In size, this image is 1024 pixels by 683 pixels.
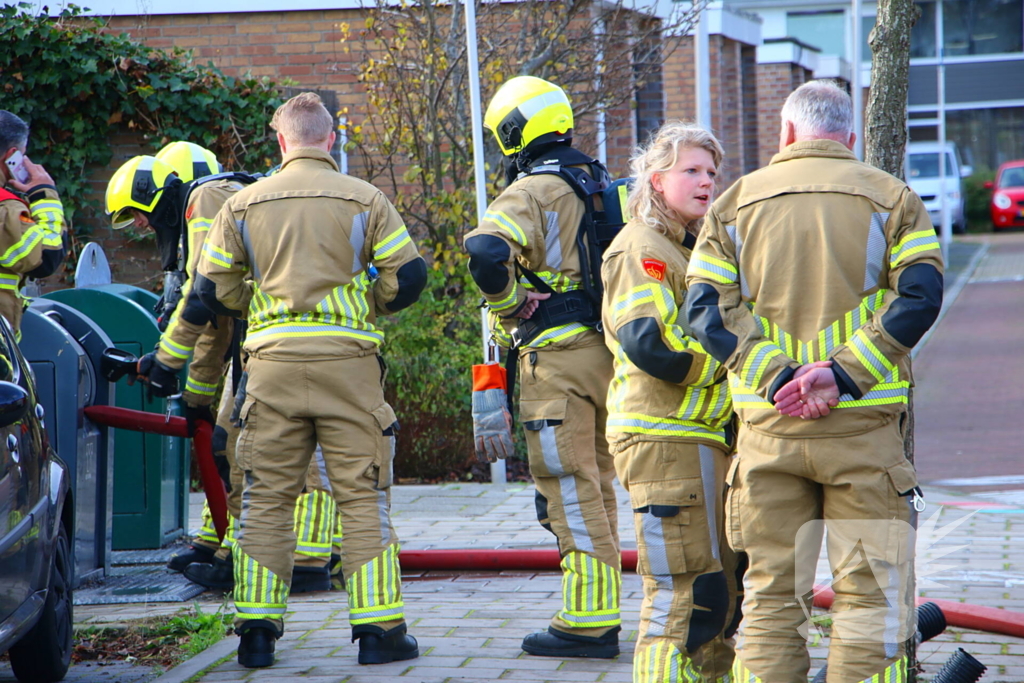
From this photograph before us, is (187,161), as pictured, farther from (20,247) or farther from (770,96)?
(770,96)

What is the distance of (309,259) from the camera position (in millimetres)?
4496

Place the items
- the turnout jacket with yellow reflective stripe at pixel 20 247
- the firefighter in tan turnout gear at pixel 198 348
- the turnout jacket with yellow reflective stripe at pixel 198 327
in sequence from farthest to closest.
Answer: the turnout jacket with yellow reflective stripe at pixel 20 247, the firefighter in tan turnout gear at pixel 198 348, the turnout jacket with yellow reflective stripe at pixel 198 327

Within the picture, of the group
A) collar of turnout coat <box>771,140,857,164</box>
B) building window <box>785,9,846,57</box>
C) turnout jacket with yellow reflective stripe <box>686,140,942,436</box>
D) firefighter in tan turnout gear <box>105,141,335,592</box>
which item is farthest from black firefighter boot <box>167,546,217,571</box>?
building window <box>785,9,846,57</box>

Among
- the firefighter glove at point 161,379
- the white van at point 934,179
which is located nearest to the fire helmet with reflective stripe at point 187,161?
the firefighter glove at point 161,379

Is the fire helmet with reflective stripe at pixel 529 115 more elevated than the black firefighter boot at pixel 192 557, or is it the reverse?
the fire helmet with reflective stripe at pixel 529 115

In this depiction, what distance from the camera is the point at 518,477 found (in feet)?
28.2

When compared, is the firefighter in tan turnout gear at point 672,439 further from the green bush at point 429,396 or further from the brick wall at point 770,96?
the brick wall at point 770,96

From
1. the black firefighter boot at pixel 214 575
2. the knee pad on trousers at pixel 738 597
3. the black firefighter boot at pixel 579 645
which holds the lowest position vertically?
the black firefighter boot at pixel 579 645

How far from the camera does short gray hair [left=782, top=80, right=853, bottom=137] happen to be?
3.39 metres

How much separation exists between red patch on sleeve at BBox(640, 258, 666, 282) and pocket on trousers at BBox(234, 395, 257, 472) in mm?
1701

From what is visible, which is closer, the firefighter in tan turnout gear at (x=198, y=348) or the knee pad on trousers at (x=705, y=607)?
the knee pad on trousers at (x=705, y=607)

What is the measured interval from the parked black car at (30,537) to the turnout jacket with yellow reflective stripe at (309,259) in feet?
2.75

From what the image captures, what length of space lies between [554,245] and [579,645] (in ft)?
4.84

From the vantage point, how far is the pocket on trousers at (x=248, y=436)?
453 cm
